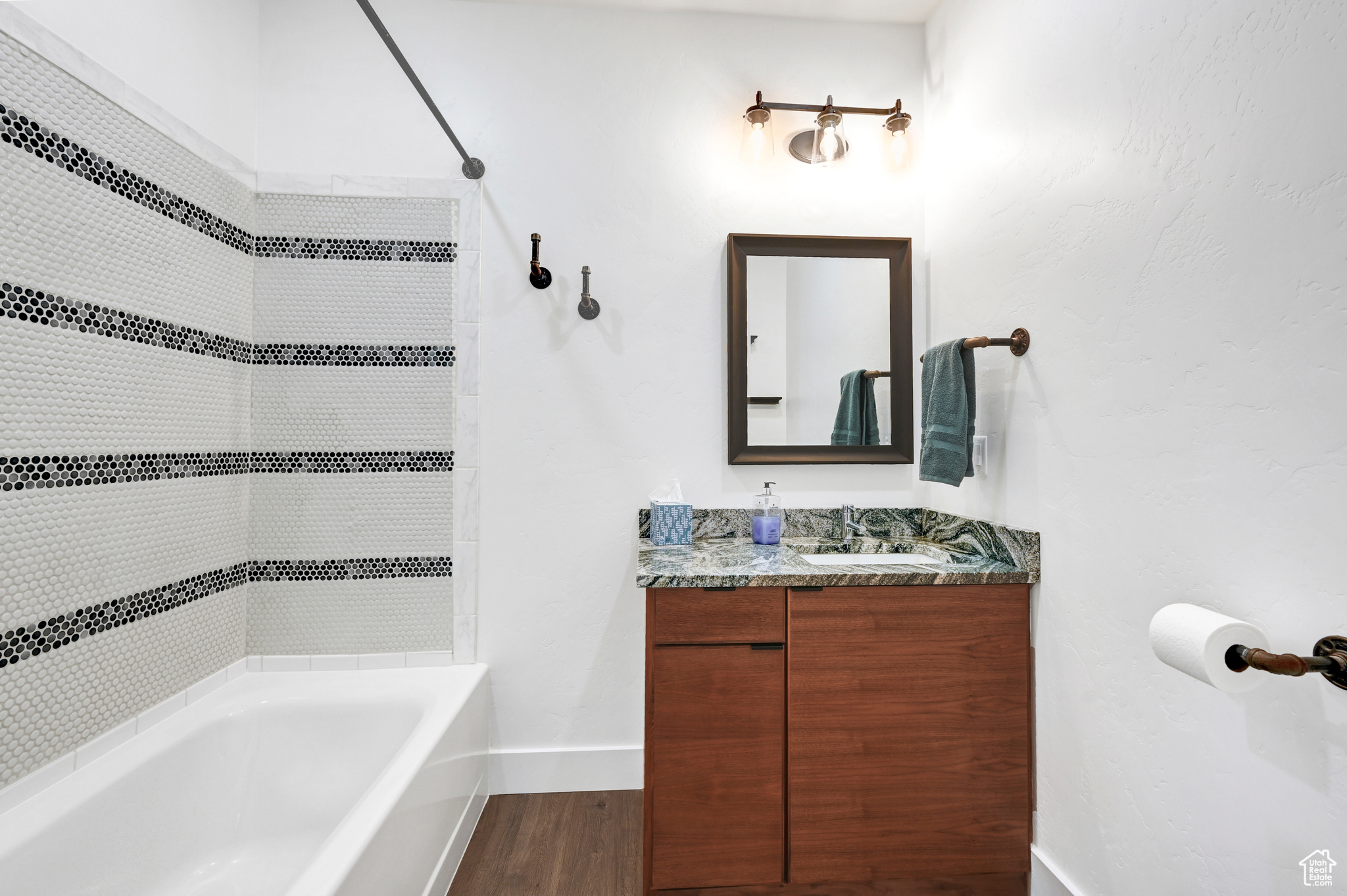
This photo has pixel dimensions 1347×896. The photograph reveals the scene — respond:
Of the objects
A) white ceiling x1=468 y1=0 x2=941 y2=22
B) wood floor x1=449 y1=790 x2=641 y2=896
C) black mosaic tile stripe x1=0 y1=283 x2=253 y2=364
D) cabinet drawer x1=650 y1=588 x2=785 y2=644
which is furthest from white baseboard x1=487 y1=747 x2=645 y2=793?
white ceiling x1=468 y1=0 x2=941 y2=22

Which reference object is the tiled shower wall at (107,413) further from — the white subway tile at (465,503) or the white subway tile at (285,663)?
the white subway tile at (465,503)

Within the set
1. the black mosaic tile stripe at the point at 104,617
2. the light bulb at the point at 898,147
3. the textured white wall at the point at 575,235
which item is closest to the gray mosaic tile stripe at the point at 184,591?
the black mosaic tile stripe at the point at 104,617

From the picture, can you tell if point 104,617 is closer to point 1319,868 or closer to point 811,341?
point 811,341

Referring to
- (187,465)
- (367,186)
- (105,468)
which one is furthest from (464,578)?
(367,186)

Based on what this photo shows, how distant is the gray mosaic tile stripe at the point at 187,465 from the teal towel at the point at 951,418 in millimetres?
1506

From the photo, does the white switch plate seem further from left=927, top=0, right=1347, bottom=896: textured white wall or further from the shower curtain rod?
the shower curtain rod

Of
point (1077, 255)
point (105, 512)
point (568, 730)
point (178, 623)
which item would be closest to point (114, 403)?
point (105, 512)

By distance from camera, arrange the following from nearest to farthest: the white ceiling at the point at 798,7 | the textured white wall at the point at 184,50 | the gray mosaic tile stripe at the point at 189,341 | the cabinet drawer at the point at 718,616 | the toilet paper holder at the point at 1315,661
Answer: the toilet paper holder at the point at 1315,661 < the gray mosaic tile stripe at the point at 189,341 < the textured white wall at the point at 184,50 < the cabinet drawer at the point at 718,616 < the white ceiling at the point at 798,7

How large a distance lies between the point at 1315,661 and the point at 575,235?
200 cm

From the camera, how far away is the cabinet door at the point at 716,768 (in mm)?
1442

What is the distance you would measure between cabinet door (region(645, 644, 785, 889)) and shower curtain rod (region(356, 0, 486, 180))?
4.92 ft

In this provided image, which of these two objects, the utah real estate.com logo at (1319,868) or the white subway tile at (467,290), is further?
the white subway tile at (467,290)

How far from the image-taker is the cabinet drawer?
57.3 inches

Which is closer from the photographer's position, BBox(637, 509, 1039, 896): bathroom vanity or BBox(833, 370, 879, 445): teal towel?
BBox(637, 509, 1039, 896): bathroom vanity
